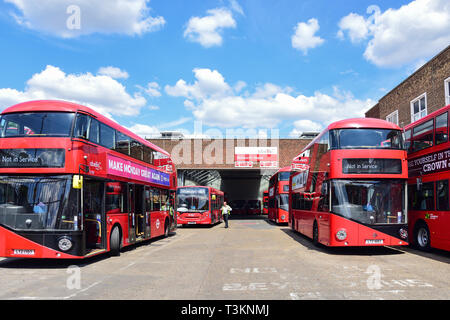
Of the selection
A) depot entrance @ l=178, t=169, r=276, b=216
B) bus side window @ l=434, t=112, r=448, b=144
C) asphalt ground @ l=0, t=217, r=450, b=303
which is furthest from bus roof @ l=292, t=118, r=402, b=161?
depot entrance @ l=178, t=169, r=276, b=216

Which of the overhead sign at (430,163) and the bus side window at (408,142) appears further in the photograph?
the bus side window at (408,142)

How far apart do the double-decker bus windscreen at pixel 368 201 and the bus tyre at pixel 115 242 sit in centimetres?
655

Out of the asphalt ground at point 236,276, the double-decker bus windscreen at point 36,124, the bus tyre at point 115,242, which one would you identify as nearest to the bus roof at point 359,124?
the asphalt ground at point 236,276

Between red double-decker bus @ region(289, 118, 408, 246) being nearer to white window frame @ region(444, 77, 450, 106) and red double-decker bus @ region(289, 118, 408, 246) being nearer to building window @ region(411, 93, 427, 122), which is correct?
white window frame @ region(444, 77, 450, 106)

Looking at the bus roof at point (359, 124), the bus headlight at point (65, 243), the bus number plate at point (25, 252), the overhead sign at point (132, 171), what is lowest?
the bus number plate at point (25, 252)

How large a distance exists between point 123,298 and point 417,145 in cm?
1098

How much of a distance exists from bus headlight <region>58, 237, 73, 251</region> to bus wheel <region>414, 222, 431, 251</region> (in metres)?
10.4

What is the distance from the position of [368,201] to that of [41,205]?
29.5ft

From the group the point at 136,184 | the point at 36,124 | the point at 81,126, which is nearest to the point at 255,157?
the point at 136,184

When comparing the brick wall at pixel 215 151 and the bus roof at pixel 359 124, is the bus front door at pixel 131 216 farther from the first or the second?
the brick wall at pixel 215 151

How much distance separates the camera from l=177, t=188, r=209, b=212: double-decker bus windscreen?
83.9 ft

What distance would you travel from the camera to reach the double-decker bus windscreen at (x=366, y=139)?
11.7 m

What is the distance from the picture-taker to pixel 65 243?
905 centimetres
